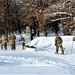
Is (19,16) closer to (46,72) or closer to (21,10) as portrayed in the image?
(21,10)

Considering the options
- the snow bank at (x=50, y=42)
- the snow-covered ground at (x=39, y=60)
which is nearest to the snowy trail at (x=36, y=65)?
the snow-covered ground at (x=39, y=60)

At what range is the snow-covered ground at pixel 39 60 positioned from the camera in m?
13.6

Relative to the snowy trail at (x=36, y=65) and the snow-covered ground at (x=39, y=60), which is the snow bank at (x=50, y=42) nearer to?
the snow-covered ground at (x=39, y=60)

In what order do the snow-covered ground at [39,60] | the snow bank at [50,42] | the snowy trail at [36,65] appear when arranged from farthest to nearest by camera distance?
the snow bank at [50,42], the snowy trail at [36,65], the snow-covered ground at [39,60]

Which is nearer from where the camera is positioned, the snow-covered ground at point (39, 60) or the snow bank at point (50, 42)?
the snow-covered ground at point (39, 60)

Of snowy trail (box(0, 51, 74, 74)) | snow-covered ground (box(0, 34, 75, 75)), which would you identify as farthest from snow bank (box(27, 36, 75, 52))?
snowy trail (box(0, 51, 74, 74))

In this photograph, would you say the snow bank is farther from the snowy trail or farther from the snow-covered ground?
the snowy trail

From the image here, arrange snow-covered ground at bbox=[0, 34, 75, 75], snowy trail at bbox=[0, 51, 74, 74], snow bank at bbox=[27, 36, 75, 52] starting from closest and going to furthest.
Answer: snow-covered ground at bbox=[0, 34, 75, 75] < snowy trail at bbox=[0, 51, 74, 74] < snow bank at bbox=[27, 36, 75, 52]

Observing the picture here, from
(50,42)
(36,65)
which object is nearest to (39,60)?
(36,65)

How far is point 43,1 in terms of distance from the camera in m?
48.9

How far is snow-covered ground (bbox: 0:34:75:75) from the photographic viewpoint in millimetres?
13625

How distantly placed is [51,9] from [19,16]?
21914 mm

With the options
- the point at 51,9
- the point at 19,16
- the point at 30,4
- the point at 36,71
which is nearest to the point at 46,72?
the point at 36,71

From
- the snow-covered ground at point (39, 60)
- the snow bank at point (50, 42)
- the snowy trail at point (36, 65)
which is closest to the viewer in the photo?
the snow-covered ground at point (39, 60)
